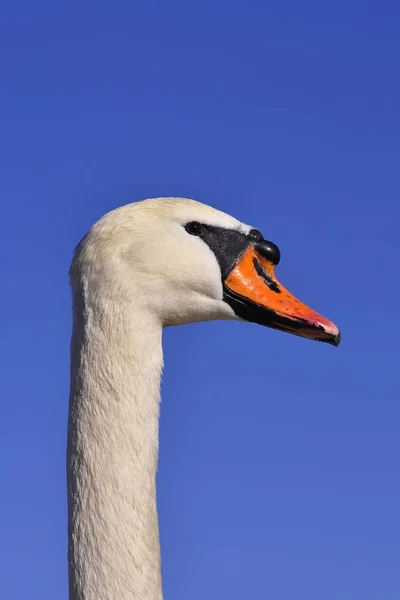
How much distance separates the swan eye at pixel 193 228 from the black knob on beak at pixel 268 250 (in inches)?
17.4

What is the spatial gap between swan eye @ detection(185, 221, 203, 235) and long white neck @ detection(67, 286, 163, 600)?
2.15ft

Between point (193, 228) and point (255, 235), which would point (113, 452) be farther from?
point (255, 235)

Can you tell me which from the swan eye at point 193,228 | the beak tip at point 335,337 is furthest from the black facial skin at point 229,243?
the beak tip at point 335,337

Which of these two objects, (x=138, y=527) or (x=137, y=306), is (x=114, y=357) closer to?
(x=137, y=306)

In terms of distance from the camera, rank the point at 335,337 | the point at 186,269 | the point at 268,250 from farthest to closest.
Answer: the point at 268,250 < the point at 335,337 < the point at 186,269

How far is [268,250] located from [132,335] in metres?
1.23

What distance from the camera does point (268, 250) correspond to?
23.0 ft

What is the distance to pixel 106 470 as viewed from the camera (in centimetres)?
601

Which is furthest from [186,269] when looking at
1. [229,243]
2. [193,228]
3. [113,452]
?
[113,452]

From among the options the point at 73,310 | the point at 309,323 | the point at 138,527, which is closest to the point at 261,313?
the point at 309,323

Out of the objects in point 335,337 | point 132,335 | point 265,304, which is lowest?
point 132,335

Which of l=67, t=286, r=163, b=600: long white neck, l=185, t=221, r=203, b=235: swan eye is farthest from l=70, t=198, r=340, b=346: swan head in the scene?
l=67, t=286, r=163, b=600: long white neck

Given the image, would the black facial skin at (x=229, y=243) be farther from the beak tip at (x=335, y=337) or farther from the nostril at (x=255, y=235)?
the beak tip at (x=335, y=337)

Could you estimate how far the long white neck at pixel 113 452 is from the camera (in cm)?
579
